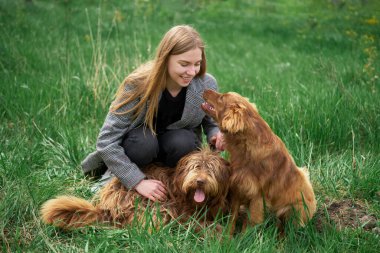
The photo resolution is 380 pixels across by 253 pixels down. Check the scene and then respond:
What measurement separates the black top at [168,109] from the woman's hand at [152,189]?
0.52 meters

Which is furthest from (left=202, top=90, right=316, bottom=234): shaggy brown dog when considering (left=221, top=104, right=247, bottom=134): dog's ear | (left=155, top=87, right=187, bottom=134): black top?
(left=155, top=87, right=187, bottom=134): black top

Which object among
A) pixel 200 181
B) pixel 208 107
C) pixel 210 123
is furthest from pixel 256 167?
pixel 210 123

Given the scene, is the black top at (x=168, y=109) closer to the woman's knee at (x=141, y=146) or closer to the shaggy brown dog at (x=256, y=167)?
the woman's knee at (x=141, y=146)

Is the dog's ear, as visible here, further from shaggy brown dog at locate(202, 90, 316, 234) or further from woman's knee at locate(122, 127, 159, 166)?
woman's knee at locate(122, 127, 159, 166)

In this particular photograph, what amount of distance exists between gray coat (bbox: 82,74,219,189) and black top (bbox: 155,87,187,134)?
6 centimetres

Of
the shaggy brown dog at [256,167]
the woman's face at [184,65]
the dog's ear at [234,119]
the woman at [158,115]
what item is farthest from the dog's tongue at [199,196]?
the woman's face at [184,65]

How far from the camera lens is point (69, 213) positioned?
9.84 ft

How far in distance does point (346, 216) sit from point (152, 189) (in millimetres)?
1282

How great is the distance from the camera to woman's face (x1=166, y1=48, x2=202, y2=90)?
3.15 meters

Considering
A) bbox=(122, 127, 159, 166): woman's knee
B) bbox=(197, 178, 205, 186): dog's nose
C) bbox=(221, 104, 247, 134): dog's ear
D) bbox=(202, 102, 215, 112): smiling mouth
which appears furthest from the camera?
bbox=(122, 127, 159, 166): woman's knee

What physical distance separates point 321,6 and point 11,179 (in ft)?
32.2

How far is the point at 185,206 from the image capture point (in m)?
3.05

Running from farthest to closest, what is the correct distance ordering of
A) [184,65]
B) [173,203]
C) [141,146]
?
[141,146] < [184,65] < [173,203]

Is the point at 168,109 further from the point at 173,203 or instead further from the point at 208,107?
the point at 173,203
